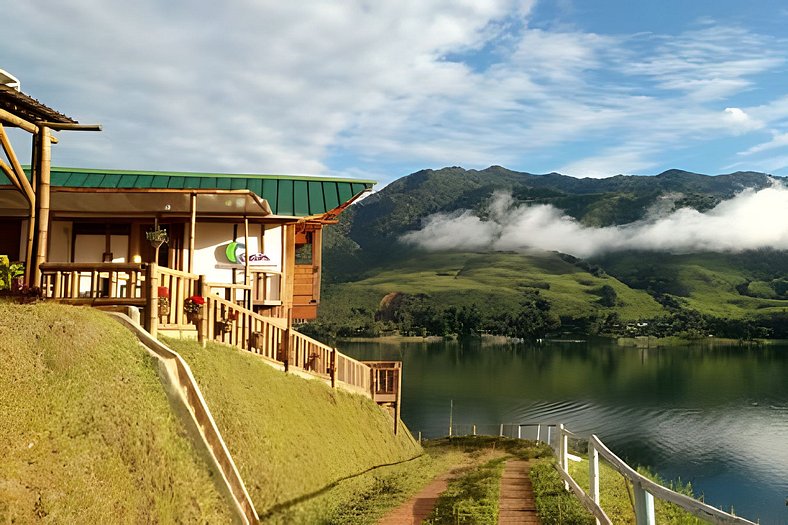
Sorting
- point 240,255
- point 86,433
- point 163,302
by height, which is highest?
point 240,255

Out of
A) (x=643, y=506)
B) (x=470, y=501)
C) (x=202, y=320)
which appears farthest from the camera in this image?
(x=202, y=320)

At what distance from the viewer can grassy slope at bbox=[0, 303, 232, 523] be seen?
7.02 metres

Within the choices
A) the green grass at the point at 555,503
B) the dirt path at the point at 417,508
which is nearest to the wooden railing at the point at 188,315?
the dirt path at the point at 417,508

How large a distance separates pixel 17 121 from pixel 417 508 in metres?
10.5

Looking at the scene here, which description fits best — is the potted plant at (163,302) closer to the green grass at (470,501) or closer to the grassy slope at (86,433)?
the grassy slope at (86,433)

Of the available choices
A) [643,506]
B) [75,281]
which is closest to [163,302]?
[75,281]

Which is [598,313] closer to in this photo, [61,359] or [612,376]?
[612,376]

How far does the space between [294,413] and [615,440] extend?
53121 mm

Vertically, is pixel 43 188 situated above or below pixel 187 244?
above

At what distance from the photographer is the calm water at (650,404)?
1994 inches

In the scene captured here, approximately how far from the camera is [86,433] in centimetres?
799

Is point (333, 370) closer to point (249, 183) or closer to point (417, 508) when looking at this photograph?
point (417, 508)

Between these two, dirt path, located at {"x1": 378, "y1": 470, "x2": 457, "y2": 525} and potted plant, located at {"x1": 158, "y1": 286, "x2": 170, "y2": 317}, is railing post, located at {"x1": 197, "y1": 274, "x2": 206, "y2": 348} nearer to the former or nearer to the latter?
potted plant, located at {"x1": 158, "y1": 286, "x2": 170, "y2": 317}

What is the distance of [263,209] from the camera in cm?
2050
